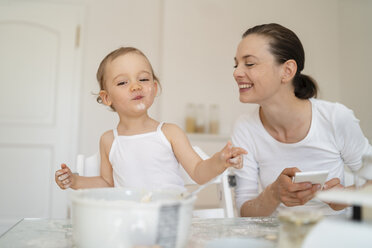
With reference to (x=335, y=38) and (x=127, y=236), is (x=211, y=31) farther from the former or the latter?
(x=127, y=236)

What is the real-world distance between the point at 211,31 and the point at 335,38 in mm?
1442

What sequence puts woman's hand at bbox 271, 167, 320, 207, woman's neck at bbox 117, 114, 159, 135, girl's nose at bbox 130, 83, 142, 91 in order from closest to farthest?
1. woman's hand at bbox 271, 167, 320, 207
2. girl's nose at bbox 130, 83, 142, 91
3. woman's neck at bbox 117, 114, 159, 135

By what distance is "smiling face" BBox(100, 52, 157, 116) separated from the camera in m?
1.18

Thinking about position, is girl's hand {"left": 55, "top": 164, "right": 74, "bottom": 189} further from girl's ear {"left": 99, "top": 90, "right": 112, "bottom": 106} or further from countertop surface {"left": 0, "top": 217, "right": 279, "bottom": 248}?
girl's ear {"left": 99, "top": 90, "right": 112, "bottom": 106}

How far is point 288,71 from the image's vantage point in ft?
4.66

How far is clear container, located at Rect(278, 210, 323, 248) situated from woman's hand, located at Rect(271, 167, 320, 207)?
19.2 inches

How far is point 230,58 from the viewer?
3.35m

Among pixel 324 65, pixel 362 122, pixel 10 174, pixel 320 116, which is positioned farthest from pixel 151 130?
pixel 324 65

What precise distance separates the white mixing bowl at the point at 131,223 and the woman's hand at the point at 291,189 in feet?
1.95

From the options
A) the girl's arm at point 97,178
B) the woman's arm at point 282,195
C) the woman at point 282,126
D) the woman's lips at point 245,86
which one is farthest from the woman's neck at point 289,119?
the girl's arm at point 97,178

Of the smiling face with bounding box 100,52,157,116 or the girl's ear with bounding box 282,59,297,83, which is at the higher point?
the girl's ear with bounding box 282,59,297,83

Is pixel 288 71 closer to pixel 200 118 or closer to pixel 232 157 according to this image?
pixel 232 157

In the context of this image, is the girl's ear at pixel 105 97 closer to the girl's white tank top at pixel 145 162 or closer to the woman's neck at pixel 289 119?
the girl's white tank top at pixel 145 162

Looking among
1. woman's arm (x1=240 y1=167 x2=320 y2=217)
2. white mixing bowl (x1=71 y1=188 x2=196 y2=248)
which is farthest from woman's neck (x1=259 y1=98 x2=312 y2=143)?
white mixing bowl (x1=71 y1=188 x2=196 y2=248)
